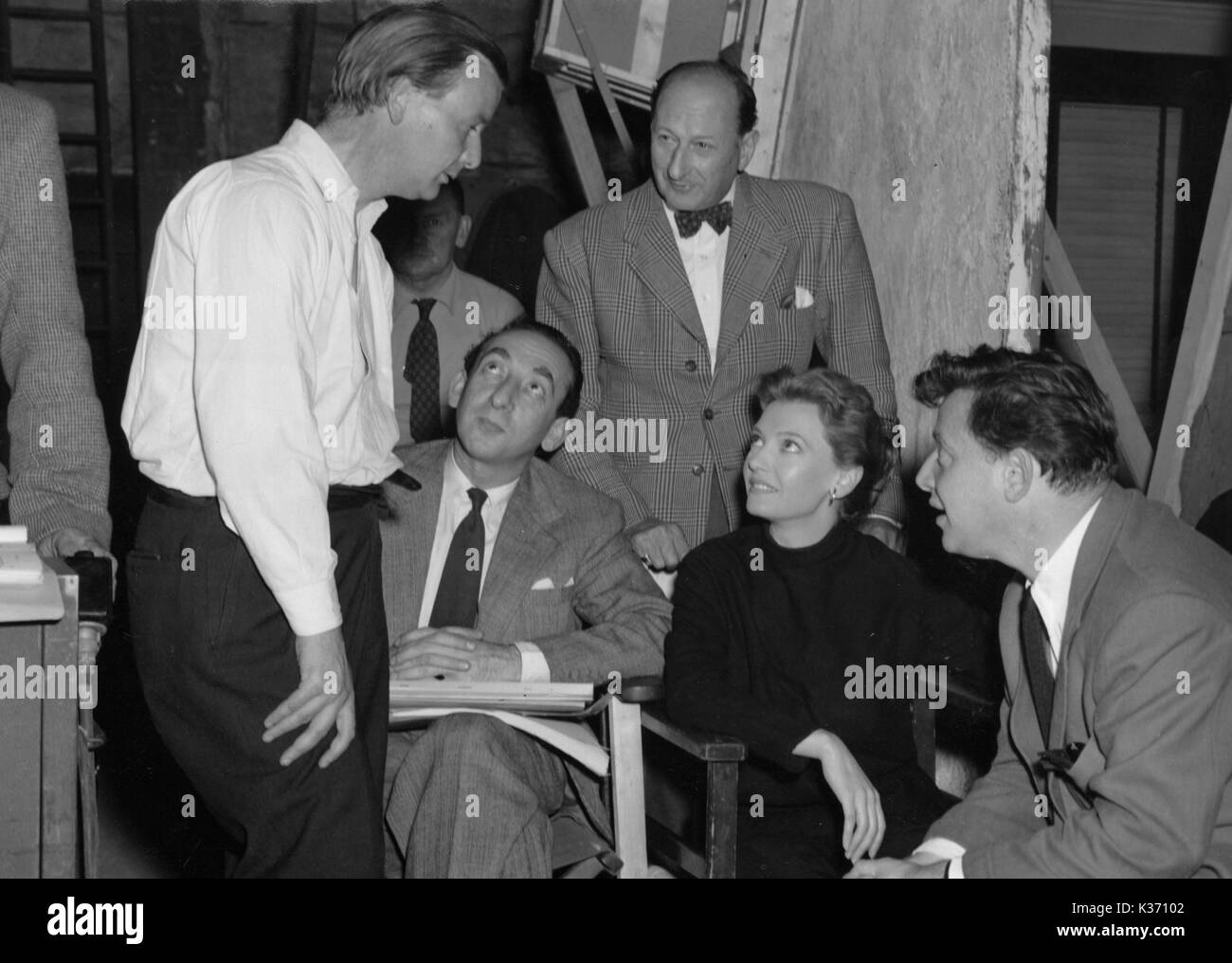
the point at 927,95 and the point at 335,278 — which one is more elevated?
the point at 927,95

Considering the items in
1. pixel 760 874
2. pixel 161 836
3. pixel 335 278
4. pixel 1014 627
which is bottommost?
pixel 161 836

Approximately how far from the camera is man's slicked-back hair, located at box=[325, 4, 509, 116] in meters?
2.16

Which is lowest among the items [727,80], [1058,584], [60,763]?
[60,763]

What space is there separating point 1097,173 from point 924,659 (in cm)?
638

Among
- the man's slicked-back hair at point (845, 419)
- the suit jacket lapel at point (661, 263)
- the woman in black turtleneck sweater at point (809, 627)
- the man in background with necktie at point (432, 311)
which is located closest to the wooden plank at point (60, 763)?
the woman in black turtleneck sweater at point (809, 627)

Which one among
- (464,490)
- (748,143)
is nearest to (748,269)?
(748,143)

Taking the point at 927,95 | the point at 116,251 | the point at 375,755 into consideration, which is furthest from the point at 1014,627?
the point at 116,251

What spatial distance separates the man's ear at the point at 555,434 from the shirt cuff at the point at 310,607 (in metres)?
1.41

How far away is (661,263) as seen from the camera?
3662 mm

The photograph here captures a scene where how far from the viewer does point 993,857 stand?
2.21m

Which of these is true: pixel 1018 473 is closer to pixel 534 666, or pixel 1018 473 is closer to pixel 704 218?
pixel 534 666

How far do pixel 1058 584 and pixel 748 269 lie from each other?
156cm
